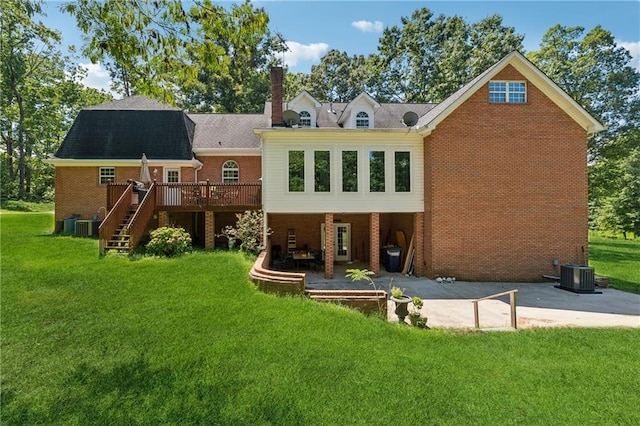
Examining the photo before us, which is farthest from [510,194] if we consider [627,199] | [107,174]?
[627,199]

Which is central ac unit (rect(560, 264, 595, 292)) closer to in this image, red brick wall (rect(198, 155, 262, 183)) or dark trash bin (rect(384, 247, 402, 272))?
dark trash bin (rect(384, 247, 402, 272))

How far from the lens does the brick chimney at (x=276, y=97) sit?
14375 mm

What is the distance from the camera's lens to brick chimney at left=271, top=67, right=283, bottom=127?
47.2 ft

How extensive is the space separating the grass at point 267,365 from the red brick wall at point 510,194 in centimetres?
533

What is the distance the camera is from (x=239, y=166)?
1866cm

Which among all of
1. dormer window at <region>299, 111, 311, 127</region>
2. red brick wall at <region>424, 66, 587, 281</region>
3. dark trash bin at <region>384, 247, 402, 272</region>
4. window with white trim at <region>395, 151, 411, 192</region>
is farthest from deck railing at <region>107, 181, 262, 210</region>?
red brick wall at <region>424, 66, 587, 281</region>

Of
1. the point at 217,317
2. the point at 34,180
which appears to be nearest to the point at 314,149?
the point at 217,317

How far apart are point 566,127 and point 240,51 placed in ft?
43.3

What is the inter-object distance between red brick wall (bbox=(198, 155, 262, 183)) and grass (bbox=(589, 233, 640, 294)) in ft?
56.6

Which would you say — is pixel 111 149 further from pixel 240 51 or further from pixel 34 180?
pixel 34 180

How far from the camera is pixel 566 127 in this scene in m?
12.8

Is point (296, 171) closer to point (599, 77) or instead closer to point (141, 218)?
point (141, 218)

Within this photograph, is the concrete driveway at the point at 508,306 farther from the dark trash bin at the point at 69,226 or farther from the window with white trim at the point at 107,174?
the dark trash bin at the point at 69,226

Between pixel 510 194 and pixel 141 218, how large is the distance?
587 inches
